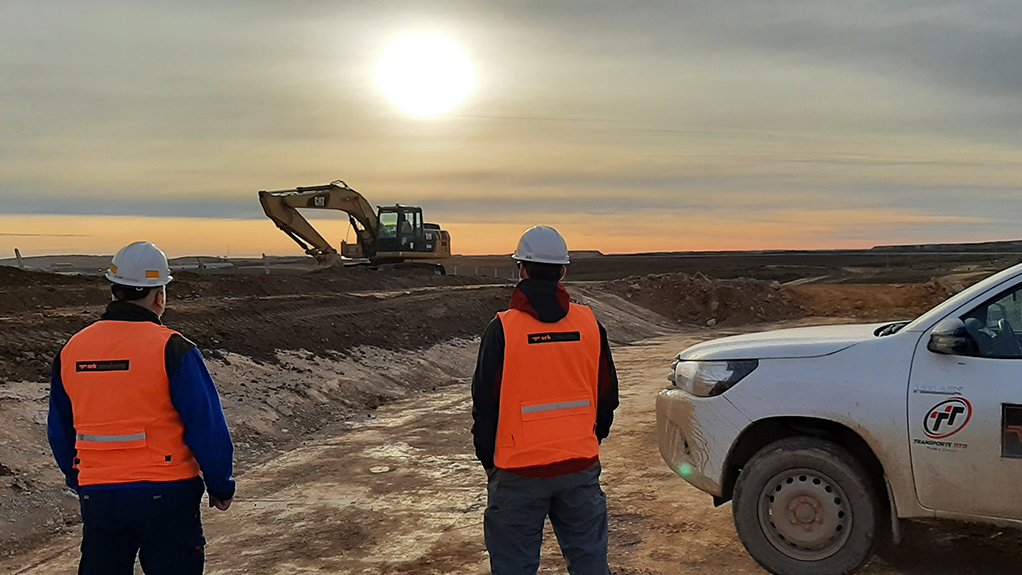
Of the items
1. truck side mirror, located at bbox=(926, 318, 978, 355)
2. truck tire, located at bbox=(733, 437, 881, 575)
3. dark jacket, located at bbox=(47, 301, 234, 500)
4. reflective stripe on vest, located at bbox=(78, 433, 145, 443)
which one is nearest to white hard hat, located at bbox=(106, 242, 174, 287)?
dark jacket, located at bbox=(47, 301, 234, 500)

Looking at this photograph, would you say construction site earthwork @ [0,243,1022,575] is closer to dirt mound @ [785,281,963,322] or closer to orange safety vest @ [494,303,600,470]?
orange safety vest @ [494,303,600,470]

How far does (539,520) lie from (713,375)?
6.61 ft

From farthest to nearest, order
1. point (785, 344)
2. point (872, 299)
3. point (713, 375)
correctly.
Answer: point (872, 299)
point (713, 375)
point (785, 344)

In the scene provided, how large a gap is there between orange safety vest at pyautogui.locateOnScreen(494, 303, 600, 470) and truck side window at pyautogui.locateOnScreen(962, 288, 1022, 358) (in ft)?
7.77

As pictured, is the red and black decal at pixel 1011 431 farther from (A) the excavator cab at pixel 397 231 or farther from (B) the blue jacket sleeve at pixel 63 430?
(A) the excavator cab at pixel 397 231

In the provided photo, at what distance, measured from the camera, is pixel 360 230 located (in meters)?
34.4

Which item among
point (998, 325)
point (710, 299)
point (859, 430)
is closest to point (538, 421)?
point (859, 430)

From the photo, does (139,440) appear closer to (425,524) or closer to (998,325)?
(425,524)

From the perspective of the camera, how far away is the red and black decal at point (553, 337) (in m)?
3.90

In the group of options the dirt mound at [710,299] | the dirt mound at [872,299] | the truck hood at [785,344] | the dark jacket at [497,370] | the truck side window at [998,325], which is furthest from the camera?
the dirt mound at [710,299]

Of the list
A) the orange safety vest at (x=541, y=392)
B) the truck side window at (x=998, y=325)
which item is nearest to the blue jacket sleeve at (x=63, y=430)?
the orange safety vest at (x=541, y=392)

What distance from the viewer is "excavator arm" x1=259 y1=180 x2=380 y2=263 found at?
32.5 meters

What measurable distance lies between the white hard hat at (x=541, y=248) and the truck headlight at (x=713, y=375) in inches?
73.8

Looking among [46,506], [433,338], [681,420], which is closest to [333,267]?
[433,338]
